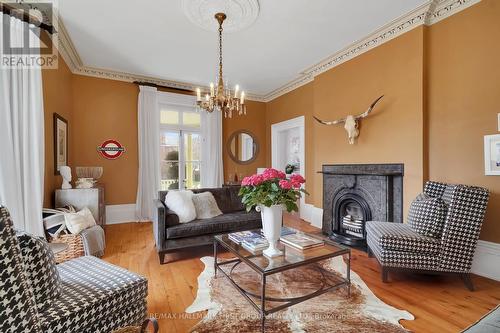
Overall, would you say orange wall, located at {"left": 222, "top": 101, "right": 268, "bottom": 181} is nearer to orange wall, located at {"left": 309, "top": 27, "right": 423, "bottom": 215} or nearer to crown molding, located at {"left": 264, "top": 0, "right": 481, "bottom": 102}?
crown molding, located at {"left": 264, "top": 0, "right": 481, "bottom": 102}

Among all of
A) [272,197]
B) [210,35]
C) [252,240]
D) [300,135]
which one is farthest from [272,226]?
[300,135]

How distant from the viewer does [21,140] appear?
2389 millimetres

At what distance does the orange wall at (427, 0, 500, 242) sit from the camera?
95.1 inches

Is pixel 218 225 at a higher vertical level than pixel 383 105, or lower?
lower

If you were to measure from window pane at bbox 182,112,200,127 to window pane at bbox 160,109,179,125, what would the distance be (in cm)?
15

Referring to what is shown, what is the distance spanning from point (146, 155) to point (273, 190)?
371 centimetres

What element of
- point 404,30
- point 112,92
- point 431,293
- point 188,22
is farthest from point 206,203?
point 404,30

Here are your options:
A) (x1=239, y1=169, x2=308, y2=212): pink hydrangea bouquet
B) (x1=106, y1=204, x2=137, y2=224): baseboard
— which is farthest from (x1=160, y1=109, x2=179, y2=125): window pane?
(x1=239, y1=169, x2=308, y2=212): pink hydrangea bouquet

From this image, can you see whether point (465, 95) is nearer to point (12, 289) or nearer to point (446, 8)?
point (446, 8)

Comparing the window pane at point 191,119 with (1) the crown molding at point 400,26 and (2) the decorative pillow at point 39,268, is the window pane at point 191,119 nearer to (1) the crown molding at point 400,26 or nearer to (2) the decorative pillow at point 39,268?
(1) the crown molding at point 400,26

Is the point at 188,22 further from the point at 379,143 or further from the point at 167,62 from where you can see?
the point at 379,143

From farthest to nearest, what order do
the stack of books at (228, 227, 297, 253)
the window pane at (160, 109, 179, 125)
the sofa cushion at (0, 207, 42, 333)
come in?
the window pane at (160, 109, 179, 125) < the stack of books at (228, 227, 297, 253) < the sofa cushion at (0, 207, 42, 333)

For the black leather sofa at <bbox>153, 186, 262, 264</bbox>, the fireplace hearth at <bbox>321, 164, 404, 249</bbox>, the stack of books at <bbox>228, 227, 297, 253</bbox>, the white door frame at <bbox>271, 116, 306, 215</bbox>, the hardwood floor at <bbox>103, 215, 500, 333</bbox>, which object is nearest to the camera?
the hardwood floor at <bbox>103, 215, 500, 333</bbox>

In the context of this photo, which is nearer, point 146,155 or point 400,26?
point 400,26
